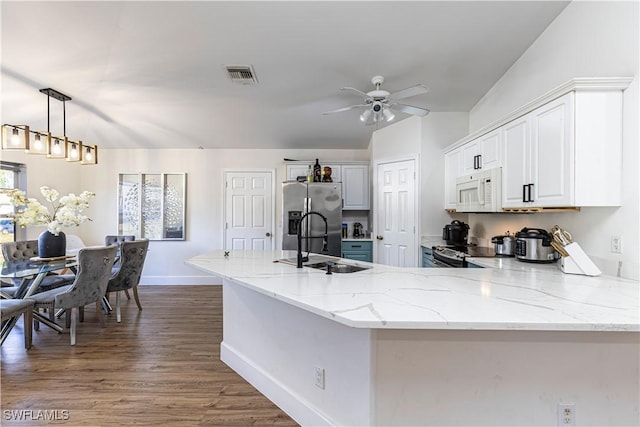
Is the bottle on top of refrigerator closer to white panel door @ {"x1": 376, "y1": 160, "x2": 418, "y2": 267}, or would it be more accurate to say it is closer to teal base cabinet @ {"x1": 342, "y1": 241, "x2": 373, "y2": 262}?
white panel door @ {"x1": 376, "y1": 160, "x2": 418, "y2": 267}

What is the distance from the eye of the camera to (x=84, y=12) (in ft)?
7.51

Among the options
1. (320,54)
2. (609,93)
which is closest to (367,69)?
(320,54)

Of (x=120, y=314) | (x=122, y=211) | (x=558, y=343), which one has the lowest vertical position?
(x=120, y=314)

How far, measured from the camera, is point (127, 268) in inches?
149

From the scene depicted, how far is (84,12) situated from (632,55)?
373 centimetres

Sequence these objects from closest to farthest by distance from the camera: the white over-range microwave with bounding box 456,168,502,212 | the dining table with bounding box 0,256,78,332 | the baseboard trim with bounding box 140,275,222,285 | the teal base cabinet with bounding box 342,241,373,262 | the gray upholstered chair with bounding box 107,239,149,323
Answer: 1. the white over-range microwave with bounding box 456,168,502,212
2. the dining table with bounding box 0,256,78,332
3. the gray upholstered chair with bounding box 107,239,149,323
4. the teal base cabinet with bounding box 342,241,373,262
5. the baseboard trim with bounding box 140,275,222,285

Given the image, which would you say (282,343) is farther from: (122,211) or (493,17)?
(122,211)

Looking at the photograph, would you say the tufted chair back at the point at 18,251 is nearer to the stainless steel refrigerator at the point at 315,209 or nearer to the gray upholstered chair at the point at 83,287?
the gray upholstered chair at the point at 83,287

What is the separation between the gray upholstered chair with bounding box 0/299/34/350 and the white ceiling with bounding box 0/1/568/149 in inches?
86.2

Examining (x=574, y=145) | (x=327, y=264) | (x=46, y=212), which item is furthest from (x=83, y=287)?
(x=574, y=145)

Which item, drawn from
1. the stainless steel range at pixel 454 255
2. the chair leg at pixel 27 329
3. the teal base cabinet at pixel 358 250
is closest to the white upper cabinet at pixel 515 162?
the stainless steel range at pixel 454 255

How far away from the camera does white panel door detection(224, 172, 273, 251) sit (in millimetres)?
5582

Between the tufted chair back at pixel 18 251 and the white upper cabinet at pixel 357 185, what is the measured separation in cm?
434

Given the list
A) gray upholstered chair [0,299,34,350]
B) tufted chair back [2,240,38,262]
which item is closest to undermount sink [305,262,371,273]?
gray upholstered chair [0,299,34,350]
